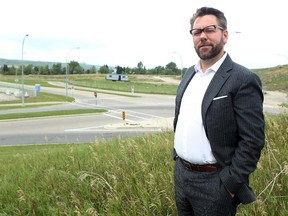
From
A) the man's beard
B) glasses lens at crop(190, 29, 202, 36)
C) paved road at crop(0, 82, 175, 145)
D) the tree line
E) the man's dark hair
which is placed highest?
the man's dark hair

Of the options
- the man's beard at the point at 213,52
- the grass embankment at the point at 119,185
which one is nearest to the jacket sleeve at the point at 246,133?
the man's beard at the point at 213,52

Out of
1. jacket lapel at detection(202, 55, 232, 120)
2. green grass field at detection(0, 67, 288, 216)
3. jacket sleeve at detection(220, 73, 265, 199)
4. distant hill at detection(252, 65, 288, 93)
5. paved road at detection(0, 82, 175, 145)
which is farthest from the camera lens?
distant hill at detection(252, 65, 288, 93)

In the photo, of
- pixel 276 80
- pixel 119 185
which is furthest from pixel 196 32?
pixel 276 80

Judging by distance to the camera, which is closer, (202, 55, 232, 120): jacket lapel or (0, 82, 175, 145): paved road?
(202, 55, 232, 120): jacket lapel

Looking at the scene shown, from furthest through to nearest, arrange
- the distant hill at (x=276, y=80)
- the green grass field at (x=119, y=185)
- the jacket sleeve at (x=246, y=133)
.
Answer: the distant hill at (x=276, y=80), the green grass field at (x=119, y=185), the jacket sleeve at (x=246, y=133)

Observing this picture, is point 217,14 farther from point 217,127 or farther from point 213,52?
point 217,127

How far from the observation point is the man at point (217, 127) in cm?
223

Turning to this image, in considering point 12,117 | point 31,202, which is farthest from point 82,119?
point 31,202

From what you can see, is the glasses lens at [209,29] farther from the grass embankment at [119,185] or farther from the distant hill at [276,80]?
the distant hill at [276,80]

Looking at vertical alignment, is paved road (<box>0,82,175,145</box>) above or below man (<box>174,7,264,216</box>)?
below

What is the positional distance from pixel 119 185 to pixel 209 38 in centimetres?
234

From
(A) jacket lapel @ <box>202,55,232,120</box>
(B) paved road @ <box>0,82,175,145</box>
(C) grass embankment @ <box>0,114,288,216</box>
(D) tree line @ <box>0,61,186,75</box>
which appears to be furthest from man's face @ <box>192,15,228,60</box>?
(D) tree line @ <box>0,61,186,75</box>

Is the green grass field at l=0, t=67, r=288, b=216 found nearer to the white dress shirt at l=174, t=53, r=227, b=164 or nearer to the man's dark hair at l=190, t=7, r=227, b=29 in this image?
the white dress shirt at l=174, t=53, r=227, b=164

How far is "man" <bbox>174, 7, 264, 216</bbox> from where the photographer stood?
2.23 m
